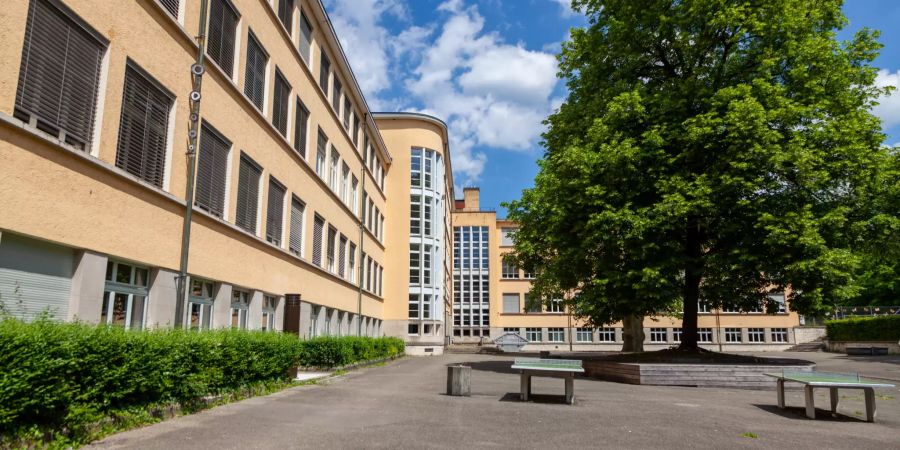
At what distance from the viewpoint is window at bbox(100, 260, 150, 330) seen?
1127cm

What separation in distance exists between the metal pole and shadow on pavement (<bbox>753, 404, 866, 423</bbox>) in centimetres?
1246

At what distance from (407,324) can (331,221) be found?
19787 millimetres

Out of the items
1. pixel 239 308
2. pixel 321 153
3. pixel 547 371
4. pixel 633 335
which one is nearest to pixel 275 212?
pixel 239 308

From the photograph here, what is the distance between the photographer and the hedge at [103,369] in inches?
249

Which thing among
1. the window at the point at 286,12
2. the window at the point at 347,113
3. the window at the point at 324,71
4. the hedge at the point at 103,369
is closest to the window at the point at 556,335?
the window at the point at 347,113

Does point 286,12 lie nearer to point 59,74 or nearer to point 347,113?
point 347,113

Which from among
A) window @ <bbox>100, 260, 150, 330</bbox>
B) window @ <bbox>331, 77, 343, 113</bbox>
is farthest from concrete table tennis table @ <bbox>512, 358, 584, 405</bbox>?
window @ <bbox>331, 77, 343, 113</bbox>

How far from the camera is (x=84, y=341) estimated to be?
733 cm

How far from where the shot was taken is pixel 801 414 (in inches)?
476

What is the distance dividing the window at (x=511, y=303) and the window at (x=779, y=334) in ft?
84.5

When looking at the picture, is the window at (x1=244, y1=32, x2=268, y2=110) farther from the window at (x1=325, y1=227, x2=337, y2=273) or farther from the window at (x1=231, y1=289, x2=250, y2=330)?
the window at (x1=325, y1=227, x2=337, y2=273)

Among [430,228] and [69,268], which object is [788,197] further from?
[430,228]

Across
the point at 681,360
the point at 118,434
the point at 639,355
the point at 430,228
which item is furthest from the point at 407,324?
the point at 118,434

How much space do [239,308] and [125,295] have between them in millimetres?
5783
